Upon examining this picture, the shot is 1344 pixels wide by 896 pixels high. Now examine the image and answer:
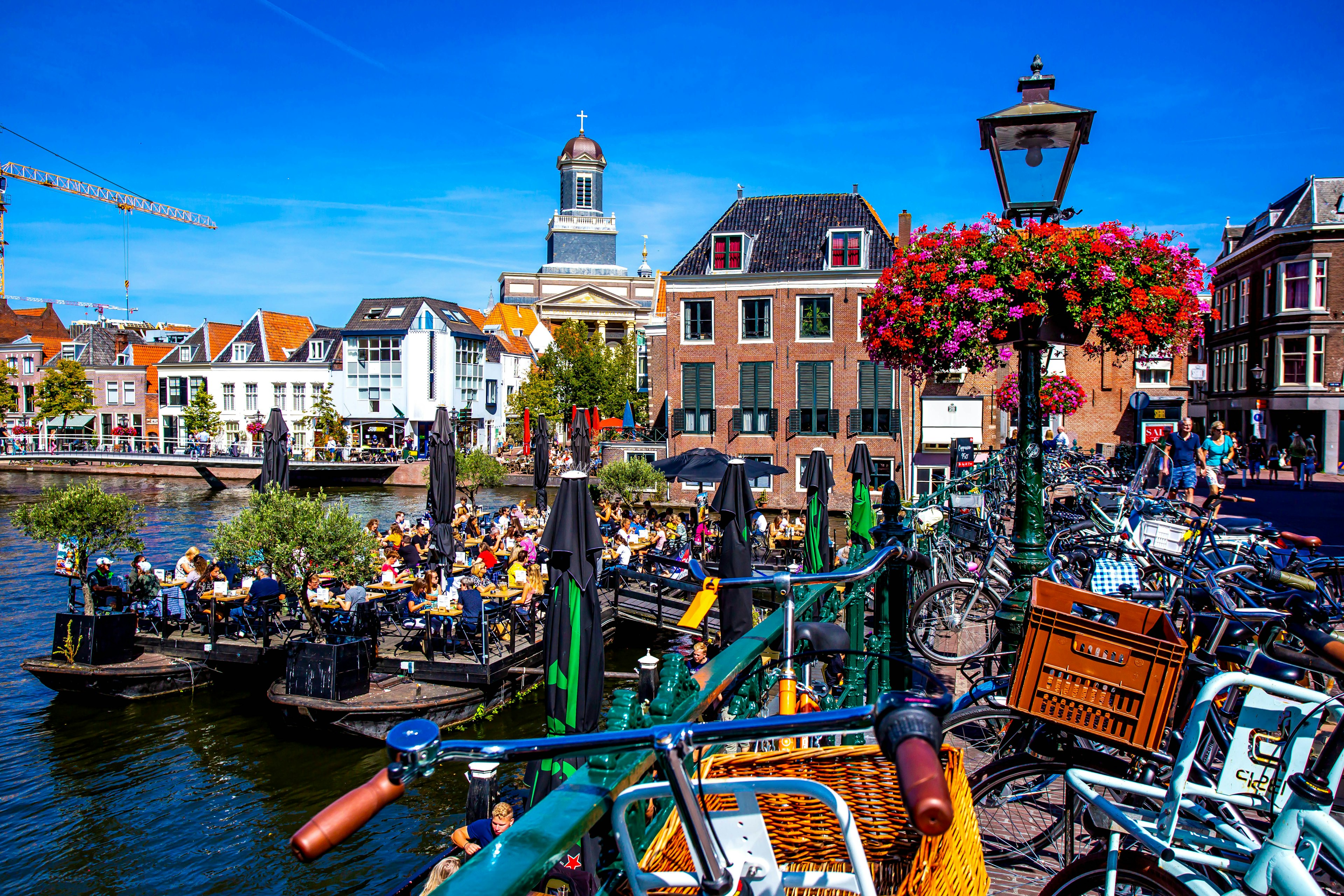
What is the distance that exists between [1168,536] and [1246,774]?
19.5 ft

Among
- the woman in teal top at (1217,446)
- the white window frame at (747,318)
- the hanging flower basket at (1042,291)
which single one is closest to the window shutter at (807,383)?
the white window frame at (747,318)

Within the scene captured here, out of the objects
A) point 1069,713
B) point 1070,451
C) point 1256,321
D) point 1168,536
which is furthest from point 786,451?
point 1069,713

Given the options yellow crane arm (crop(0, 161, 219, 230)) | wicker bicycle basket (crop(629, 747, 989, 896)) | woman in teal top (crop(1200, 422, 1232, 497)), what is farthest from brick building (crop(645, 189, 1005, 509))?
yellow crane arm (crop(0, 161, 219, 230))

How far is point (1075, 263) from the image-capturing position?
241 inches

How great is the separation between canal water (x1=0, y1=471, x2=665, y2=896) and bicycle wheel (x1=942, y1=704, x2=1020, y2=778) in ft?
17.6

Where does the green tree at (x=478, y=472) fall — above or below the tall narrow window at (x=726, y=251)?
below

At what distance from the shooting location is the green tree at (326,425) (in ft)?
180

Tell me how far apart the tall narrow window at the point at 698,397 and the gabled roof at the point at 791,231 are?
3881 mm

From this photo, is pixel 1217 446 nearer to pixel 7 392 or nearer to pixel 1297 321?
pixel 1297 321

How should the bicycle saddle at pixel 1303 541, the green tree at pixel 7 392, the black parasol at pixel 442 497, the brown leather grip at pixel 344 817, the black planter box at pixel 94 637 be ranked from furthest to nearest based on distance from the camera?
the green tree at pixel 7 392, the black parasol at pixel 442 497, the black planter box at pixel 94 637, the bicycle saddle at pixel 1303 541, the brown leather grip at pixel 344 817

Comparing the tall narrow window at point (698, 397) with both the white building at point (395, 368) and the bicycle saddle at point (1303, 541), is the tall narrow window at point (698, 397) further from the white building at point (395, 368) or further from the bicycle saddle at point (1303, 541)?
the bicycle saddle at point (1303, 541)

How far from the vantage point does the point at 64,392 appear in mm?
58500

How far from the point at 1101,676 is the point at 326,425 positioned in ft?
185

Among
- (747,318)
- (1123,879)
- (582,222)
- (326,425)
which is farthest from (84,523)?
(582,222)
